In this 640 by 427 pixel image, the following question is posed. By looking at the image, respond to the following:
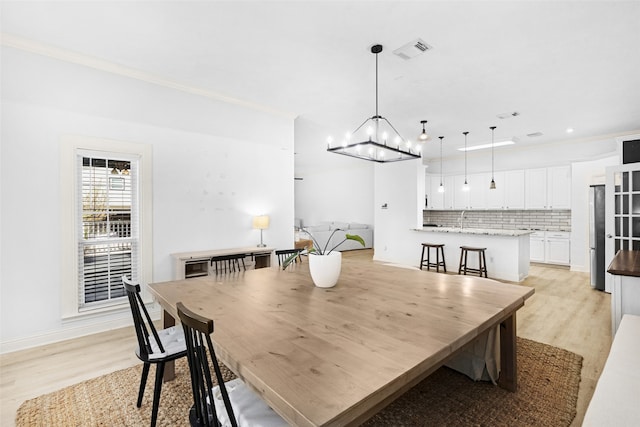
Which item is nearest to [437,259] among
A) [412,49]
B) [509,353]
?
[509,353]

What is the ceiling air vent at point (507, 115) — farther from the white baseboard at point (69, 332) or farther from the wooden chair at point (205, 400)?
the white baseboard at point (69, 332)

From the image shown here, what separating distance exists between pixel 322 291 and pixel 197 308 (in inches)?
31.3

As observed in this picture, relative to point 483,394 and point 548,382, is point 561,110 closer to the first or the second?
point 548,382

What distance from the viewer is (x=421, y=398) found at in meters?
2.09

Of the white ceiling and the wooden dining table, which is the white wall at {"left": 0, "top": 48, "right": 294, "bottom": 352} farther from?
the wooden dining table

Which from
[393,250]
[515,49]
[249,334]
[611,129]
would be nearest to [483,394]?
[249,334]

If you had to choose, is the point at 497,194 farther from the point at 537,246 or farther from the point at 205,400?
the point at 205,400

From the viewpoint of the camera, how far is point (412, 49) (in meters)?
2.94

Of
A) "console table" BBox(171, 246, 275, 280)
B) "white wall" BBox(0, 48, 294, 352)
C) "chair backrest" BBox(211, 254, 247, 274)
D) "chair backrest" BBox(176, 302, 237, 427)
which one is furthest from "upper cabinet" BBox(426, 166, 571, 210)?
"chair backrest" BBox(176, 302, 237, 427)

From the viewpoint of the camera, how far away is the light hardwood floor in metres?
2.26

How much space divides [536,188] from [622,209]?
2.77 metres

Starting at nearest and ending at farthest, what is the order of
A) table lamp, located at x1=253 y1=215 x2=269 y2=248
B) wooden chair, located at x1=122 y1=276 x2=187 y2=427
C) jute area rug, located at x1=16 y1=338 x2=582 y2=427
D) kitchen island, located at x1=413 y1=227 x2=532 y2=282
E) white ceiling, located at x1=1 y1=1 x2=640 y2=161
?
wooden chair, located at x1=122 y1=276 x2=187 y2=427
jute area rug, located at x1=16 y1=338 x2=582 y2=427
white ceiling, located at x1=1 y1=1 x2=640 y2=161
table lamp, located at x1=253 y1=215 x2=269 y2=248
kitchen island, located at x1=413 y1=227 x2=532 y2=282

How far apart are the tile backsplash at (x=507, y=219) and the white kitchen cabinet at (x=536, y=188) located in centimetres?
31

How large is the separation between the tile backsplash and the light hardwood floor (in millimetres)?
3119
